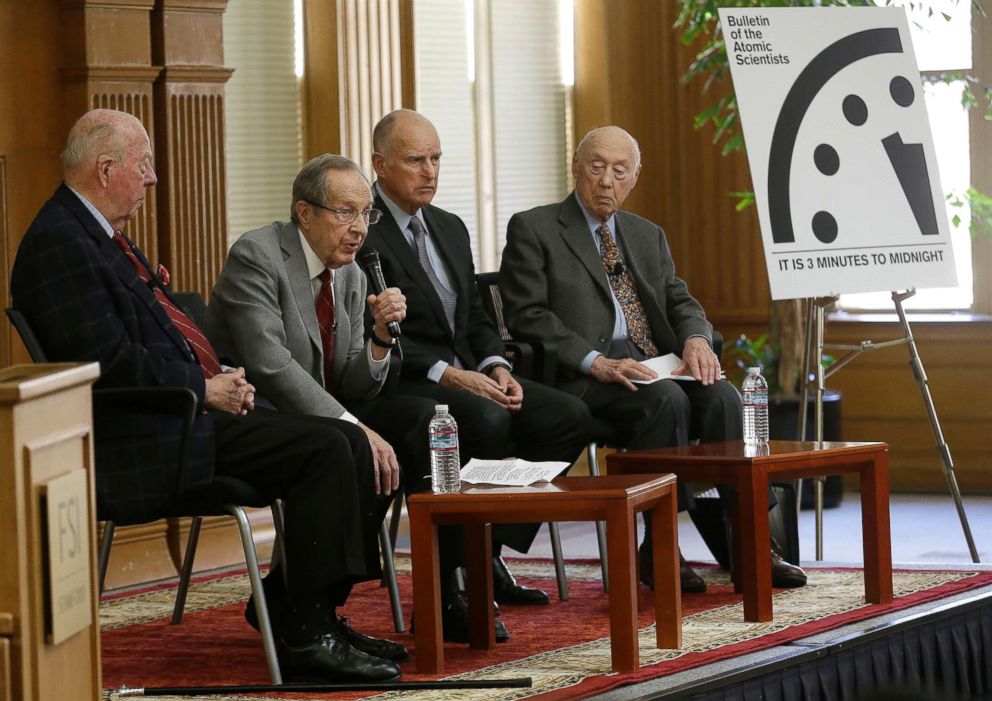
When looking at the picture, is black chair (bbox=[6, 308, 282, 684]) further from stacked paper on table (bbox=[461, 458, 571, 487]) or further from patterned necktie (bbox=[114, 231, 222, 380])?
stacked paper on table (bbox=[461, 458, 571, 487])

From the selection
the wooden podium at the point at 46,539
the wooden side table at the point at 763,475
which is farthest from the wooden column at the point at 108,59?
the wooden podium at the point at 46,539

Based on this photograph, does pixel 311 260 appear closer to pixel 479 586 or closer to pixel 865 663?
pixel 479 586

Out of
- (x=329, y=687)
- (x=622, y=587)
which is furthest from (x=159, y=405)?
(x=622, y=587)

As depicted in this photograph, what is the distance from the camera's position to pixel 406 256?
4375mm

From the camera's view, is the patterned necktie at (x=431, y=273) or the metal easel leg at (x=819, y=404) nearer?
the patterned necktie at (x=431, y=273)

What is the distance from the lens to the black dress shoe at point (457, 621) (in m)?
3.89

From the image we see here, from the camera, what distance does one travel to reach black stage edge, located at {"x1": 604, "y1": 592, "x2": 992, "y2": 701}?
3.41 m

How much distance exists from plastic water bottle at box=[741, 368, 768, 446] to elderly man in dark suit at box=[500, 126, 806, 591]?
12 centimetres

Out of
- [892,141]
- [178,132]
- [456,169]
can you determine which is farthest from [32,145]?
[892,141]

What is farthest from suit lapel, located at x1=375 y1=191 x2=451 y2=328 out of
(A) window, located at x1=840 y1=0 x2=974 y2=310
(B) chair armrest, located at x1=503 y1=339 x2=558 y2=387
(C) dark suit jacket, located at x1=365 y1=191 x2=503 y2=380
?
(A) window, located at x1=840 y1=0 x2=974 y2=310

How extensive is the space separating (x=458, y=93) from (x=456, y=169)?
30cm

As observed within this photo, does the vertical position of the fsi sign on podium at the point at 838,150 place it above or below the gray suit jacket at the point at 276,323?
above

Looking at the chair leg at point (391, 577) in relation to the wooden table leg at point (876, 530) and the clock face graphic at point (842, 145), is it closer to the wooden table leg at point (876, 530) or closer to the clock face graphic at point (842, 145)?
the wooden table leg at point (876, 530)

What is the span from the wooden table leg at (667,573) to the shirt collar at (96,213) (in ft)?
4.48
